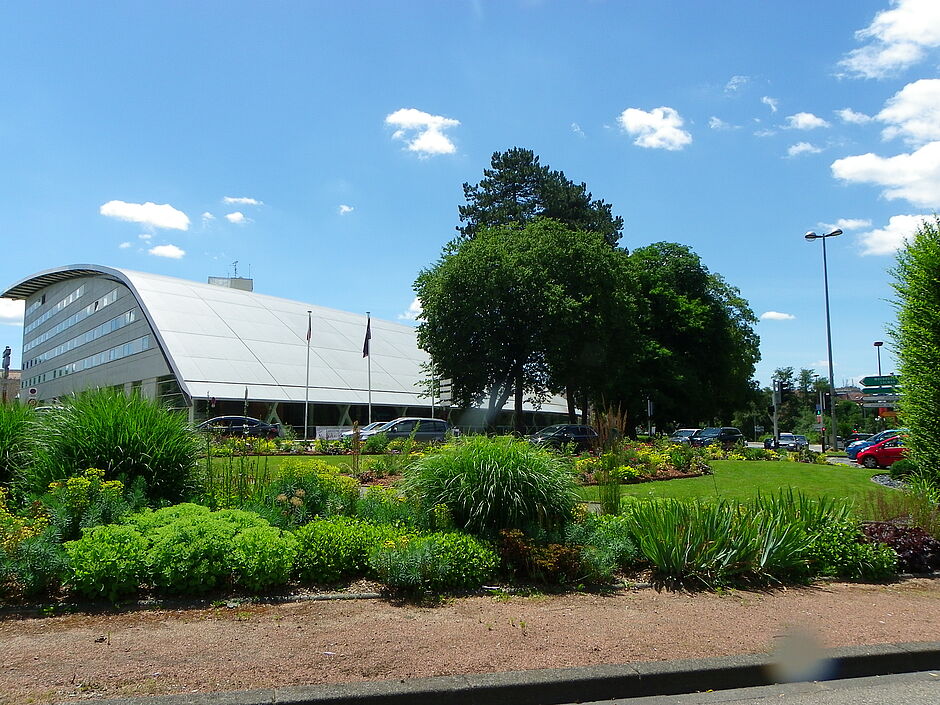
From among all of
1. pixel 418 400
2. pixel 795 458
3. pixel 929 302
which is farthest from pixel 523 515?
pixel 418 400

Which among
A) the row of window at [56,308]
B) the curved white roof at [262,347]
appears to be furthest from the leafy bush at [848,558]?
the row of window at [56,308]

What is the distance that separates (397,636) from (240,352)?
4707cm

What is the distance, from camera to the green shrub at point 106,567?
5.72 m

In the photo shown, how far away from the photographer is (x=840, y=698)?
4707mm

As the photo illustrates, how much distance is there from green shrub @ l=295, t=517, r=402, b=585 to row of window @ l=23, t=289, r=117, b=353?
58.1 m

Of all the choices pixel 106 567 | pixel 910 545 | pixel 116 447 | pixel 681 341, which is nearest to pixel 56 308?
pixel 681 341

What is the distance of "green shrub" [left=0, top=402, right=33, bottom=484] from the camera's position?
388 inches

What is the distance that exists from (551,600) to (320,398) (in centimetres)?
4476

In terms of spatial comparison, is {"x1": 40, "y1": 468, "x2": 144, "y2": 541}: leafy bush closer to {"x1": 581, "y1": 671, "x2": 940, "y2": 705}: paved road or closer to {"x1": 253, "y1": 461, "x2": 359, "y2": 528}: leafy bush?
{"x1": 253, "y1": 461, "x2": 359, "y2": 528}: leafy bush

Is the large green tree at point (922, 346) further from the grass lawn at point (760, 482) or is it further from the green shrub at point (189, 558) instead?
the green shrub at point (189, 558)

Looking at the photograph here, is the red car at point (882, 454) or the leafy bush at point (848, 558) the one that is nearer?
the leafy bush at point (848, 558)

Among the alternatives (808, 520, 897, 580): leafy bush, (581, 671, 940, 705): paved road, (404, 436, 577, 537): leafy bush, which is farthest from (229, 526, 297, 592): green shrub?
(808, 520, 897, 580): leafy bush

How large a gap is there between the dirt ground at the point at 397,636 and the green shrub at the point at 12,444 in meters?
5.20

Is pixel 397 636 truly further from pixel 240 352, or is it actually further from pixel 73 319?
pixel 73 319
